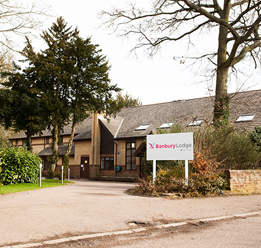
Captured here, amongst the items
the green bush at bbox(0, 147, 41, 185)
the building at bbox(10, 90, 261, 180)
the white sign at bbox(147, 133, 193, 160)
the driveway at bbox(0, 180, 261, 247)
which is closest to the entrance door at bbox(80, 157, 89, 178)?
the building at bbox(10, 90, 261, 180)

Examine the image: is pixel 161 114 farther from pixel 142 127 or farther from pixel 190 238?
pixel 190 238

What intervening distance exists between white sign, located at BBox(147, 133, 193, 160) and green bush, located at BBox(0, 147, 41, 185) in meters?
7.55

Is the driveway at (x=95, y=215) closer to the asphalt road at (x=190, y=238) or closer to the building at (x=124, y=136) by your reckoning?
the asphalt road at (x=190, y=238)

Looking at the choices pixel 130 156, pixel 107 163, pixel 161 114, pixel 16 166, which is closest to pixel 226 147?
pixel 16 166

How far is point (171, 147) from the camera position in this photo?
12.1m

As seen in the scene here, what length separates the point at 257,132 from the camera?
1766 cm

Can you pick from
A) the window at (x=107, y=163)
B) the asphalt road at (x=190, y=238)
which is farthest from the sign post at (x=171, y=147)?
the window at (x=107, y=163)

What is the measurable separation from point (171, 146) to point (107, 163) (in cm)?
1986

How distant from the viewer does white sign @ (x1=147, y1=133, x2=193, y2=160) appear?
460 inches

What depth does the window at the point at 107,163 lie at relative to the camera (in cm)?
3078

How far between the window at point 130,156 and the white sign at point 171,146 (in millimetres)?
16421

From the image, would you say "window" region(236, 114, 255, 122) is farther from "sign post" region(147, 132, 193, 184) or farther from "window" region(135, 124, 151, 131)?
"sign post" region(147, 132, 193, 184)

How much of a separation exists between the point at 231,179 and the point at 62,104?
15295mm

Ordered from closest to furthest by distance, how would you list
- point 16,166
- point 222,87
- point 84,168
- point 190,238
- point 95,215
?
point 190,238 < point 95,215 < point 16,166 < point 222,87 < point 84,168
